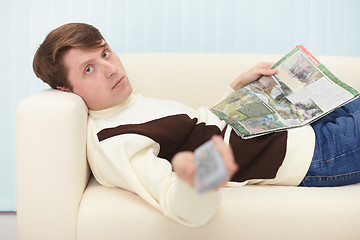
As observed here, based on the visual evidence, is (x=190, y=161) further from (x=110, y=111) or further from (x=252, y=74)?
(x=252, y=74)

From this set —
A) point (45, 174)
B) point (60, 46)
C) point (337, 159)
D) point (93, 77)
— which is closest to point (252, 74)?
point (337, 159)

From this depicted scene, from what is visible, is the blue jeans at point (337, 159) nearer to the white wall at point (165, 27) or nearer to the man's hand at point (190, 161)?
the man's hand at point (190, 161)

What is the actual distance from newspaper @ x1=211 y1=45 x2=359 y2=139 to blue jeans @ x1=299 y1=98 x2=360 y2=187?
0.29 feet

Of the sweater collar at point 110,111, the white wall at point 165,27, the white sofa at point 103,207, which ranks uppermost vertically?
the white wall at point 165,27

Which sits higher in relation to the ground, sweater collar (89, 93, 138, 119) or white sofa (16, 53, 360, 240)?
sweater collar (89, 93, 138, 119)

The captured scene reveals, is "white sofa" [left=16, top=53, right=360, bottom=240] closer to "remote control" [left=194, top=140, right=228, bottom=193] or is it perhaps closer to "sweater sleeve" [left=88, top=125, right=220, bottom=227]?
"sweater sleeve" [left=88, top=125, right=220, bottom=227]

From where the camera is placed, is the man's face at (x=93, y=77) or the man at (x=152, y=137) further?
the man's face at (x=93, y=77)

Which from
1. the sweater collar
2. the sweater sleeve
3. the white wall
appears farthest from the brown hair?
the white wall

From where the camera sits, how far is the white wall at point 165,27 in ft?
6.28

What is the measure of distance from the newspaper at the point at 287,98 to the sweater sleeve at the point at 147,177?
1.04ft

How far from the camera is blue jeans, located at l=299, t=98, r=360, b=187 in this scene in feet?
3.73

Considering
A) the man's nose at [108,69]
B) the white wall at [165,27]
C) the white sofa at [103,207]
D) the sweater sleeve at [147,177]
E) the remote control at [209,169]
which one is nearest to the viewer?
the remote control at [209,169]

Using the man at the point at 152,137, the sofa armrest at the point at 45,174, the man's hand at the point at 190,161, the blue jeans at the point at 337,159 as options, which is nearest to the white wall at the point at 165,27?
the man at the point at 152,137

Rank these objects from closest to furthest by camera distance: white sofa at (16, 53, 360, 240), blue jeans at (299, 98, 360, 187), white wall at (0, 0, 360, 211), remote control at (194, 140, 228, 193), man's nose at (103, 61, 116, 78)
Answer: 1. remote control at (194, 140, 228, 193)
2. white sofa at (16, 53, 360, 240)
3. blue jeans at (299, 98, 360, 187)
4. man's nose at (103, 61, 116, 78)
5. white wall at (0, 0, 360, 211)
